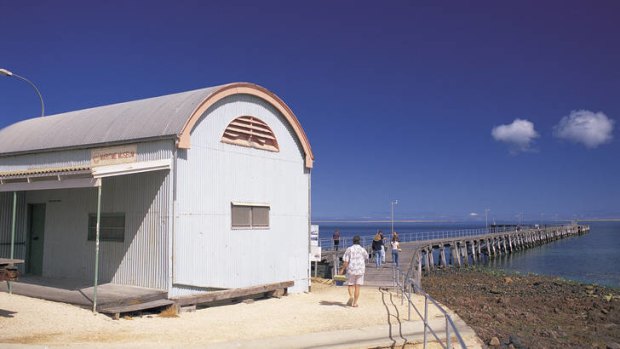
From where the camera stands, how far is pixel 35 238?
1605 centimetres

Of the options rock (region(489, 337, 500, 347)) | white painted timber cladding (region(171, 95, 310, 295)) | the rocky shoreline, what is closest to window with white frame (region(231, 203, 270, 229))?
white painted timber cladding (region(171, 95, 310, 295))

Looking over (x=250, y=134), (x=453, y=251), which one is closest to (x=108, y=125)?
(x=250, y=134)

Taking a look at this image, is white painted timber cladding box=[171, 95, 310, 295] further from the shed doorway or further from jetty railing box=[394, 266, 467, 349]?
the shed doorway

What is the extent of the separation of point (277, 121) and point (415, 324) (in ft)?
26.1

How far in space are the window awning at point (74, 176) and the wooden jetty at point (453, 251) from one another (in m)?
11.3

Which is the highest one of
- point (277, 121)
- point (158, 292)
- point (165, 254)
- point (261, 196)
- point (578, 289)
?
point (277, 121)

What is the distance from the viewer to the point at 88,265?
14312mm

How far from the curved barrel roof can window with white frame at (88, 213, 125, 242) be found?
2.07 metres

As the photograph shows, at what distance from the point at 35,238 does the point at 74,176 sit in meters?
5.37

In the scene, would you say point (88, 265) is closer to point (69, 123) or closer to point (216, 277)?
point (216, 277)

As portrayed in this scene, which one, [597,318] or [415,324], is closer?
[415,324]

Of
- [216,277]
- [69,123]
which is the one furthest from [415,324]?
[69,123]

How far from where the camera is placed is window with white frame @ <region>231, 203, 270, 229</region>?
1491cm

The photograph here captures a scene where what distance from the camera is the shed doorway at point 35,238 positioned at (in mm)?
15836
